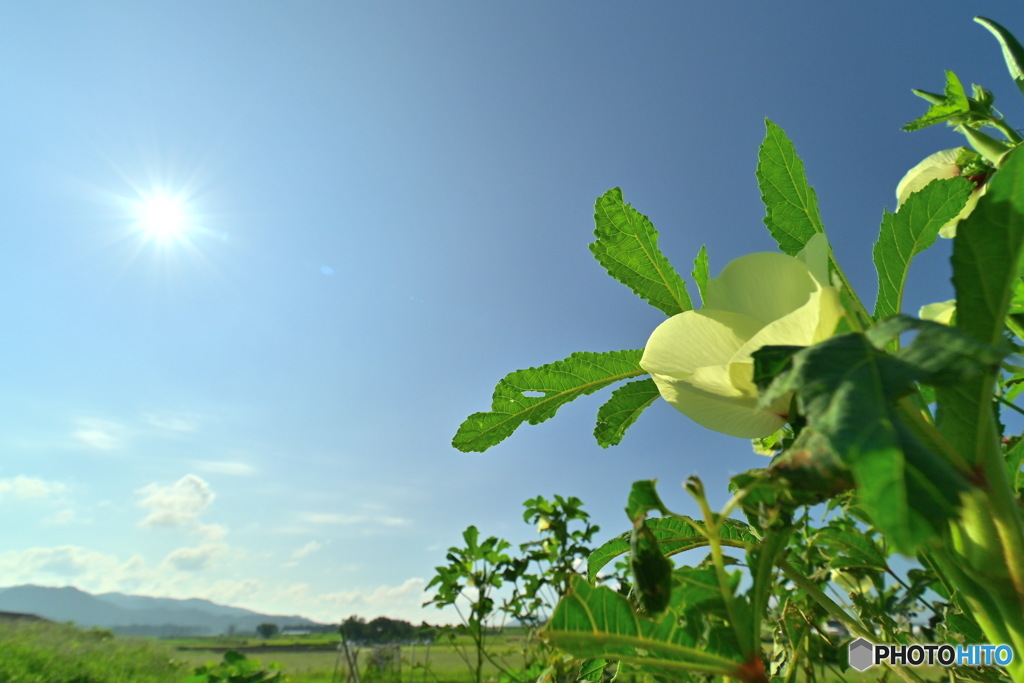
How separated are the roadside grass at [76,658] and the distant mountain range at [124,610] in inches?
4159

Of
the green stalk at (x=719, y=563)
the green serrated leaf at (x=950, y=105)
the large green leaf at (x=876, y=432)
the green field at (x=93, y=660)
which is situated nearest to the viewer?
the large green leaf at (x=876, y=432)

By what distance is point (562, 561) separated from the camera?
152 inches

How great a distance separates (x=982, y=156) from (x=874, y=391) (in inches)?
44.6

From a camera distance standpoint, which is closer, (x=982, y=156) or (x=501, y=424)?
(x=501, y=424)

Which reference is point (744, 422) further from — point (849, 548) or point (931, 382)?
point (849, 548)

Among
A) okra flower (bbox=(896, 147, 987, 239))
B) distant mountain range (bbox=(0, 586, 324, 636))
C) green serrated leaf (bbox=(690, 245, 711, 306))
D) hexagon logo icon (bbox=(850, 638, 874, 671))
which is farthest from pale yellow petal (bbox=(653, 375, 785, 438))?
distant mountain range (bbox=(0, 586, 324, 636))

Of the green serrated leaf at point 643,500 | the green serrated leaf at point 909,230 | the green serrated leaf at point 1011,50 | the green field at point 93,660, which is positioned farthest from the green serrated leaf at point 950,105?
the green field at point 93,660

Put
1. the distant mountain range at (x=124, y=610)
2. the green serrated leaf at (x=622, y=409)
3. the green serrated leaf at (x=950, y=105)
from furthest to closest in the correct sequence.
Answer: the distant mountain range at (x=124, y=610) → the green serrated leaf at (x=950, y=105) → the green serrated leaf at (x=622, y=409)

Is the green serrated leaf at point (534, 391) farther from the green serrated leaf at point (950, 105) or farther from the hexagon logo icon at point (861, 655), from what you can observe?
the green serrated leaf at point (950, 105)

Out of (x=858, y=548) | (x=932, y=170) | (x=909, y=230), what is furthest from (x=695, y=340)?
(x=858, y=548)

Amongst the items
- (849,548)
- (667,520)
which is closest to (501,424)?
(667,520)

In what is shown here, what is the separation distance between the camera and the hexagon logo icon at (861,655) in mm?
669

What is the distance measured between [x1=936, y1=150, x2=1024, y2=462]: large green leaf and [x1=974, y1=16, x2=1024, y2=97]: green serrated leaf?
3.13 feet

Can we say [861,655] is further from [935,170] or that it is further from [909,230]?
[935,170]
